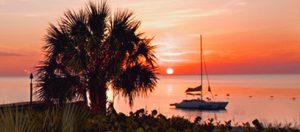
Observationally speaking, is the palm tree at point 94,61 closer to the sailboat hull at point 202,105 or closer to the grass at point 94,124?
the grass at point 94,124

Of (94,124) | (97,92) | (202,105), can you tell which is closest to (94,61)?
(97,92)

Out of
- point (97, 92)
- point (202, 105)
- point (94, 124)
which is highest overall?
point (97, 92)

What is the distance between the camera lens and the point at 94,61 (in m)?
13.8

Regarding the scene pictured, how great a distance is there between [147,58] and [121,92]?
1.53 metres

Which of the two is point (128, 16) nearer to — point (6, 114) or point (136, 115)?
point (136, 115)

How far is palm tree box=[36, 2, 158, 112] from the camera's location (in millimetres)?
13312

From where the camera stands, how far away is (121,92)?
13922mm

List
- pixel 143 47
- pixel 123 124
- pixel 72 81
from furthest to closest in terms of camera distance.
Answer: pixel 143 47
pixel 72 81
pixel 123 124

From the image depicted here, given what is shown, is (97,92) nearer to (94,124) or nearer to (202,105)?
(94,124)

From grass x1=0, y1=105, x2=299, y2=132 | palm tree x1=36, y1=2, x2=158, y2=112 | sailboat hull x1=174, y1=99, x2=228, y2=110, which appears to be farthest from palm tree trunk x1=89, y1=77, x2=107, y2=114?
sailboat hull x1=174, y1=99, x2=228, y2=110

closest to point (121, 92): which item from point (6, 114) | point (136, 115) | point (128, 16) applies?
point (128, 16)

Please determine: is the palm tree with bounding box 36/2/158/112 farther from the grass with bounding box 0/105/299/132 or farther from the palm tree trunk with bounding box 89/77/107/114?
the grass with bounding box 0/105/299/132

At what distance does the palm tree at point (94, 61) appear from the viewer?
1331 cm

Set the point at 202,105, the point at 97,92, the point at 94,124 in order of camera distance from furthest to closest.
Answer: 1. the point at 202,105
2. the point at 97,92
3. the point at 94,124
